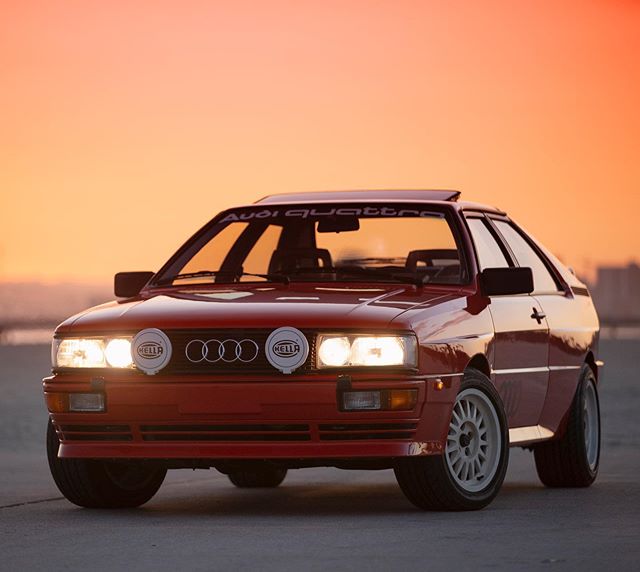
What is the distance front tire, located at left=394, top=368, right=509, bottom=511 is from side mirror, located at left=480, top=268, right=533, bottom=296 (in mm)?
566

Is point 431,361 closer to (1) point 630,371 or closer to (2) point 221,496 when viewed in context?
(2) point 221,496

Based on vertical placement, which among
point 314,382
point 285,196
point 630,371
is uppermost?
point 285,196

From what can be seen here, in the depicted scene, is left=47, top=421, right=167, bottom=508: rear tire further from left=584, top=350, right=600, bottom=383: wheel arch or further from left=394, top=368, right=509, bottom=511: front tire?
left=584, top=350, right=600, bottom=383: wheel arch

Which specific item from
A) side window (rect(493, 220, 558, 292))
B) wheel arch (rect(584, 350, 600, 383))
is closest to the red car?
side window (rect(493, 220, 558, 292))

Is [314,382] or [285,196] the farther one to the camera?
[285,196]

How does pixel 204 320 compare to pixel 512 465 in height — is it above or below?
above

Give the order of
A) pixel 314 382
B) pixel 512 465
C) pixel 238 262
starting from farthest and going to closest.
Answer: pixel 512 465 → pixel 238 262 → pixel 314 382

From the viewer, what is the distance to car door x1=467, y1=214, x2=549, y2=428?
1001cm

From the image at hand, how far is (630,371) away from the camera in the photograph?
3672 centimetres

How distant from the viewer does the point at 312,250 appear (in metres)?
10.6

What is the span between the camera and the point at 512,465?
14.6 metres

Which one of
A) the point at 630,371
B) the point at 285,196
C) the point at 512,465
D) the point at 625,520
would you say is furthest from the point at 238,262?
the point at 630,371

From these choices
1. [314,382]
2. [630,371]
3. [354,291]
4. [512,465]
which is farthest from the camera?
[630,371]

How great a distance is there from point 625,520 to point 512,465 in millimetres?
5861
